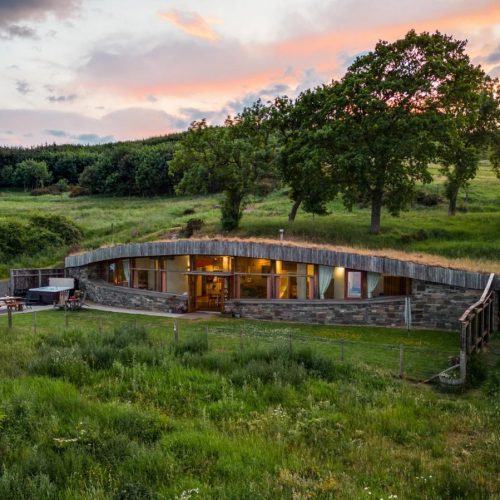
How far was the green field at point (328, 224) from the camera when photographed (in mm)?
30734

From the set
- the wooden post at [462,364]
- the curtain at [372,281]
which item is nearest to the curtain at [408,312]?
the curtain at [372,281]

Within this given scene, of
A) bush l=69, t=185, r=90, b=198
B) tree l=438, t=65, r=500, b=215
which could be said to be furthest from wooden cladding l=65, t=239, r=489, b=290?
bush l=69, t=185, r=90, b=198

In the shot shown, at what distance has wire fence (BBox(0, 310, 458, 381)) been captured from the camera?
14.2 meters

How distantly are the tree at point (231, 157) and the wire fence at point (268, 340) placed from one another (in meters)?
14.1

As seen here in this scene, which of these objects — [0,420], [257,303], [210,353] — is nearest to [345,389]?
[210,353]

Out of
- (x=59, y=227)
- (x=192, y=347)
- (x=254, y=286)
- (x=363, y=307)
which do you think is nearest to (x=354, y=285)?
(x=363, y=307)

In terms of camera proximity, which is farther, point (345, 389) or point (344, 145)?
point (344, 145)

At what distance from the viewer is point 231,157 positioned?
1380 inches

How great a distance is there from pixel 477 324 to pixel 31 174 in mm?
79027

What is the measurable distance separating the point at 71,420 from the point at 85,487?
264 cm

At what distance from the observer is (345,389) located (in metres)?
11.5

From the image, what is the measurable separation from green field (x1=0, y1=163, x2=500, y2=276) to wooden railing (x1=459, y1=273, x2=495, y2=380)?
227 cm

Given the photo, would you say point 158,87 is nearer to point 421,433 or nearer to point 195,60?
point 195,60

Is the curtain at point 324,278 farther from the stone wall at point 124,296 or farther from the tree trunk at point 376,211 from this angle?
the tree trunk at point 376,211
